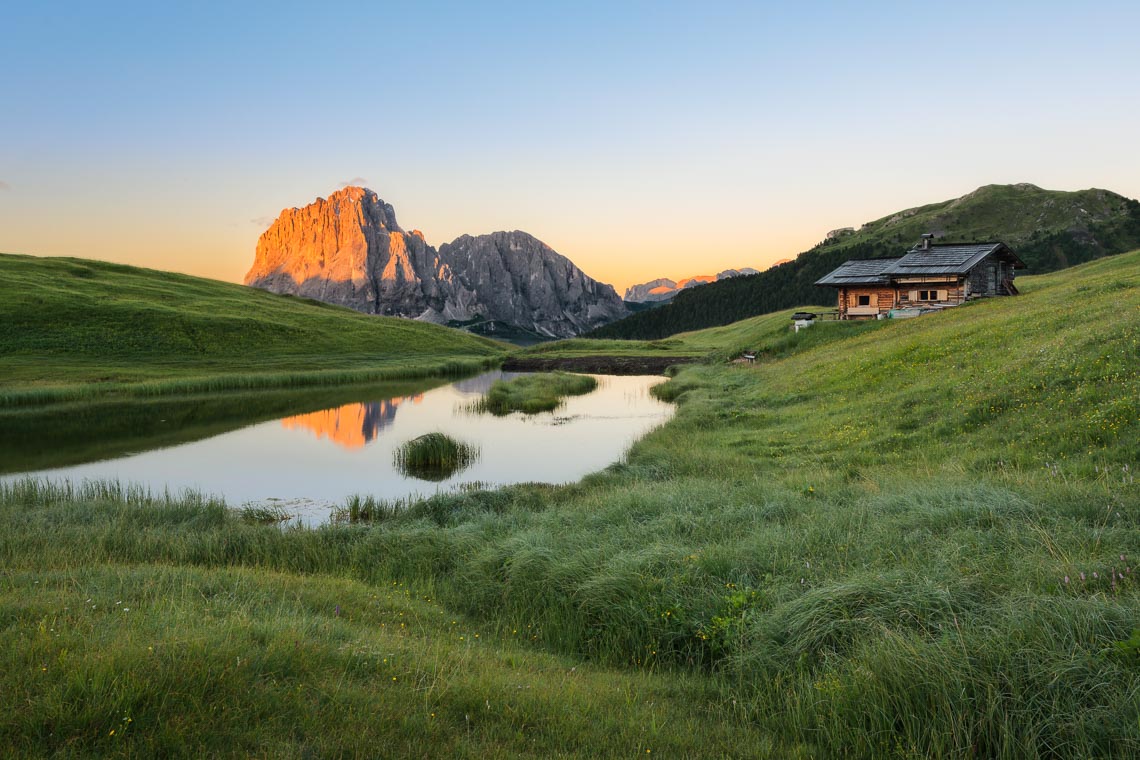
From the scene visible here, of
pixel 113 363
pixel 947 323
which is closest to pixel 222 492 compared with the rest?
pixel 947 323

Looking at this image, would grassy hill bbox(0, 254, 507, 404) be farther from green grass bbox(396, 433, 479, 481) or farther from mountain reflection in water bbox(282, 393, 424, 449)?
green grass bbox(396, 433, 479, 481)

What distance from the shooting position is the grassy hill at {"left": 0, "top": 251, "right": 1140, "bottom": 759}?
17.5 feet

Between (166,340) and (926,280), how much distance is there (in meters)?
77.0

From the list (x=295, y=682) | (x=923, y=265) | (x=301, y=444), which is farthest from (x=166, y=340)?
(x=295, y=682)

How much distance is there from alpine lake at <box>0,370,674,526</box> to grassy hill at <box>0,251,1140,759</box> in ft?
18.7

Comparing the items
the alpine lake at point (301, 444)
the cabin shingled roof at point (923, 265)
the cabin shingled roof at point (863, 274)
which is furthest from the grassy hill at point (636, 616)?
the cabin shingled roof at point (863, 274)

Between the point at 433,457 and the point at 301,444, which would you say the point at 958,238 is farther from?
the point at 301,444

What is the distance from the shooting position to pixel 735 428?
25438mm

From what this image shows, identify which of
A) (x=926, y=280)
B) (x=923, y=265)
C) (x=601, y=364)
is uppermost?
(x=923, y=265)

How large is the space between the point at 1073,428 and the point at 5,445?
38586 millimetres

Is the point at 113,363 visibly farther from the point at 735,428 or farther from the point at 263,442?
the point at 735,428

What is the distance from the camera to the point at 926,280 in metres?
55.2

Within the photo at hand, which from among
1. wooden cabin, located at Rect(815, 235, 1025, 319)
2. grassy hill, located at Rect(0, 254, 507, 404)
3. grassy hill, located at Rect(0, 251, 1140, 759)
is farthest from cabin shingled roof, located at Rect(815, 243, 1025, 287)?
grassy hill, located at Rect(0, 254, 507, 404)

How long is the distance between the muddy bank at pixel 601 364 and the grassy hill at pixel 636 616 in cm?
5932
